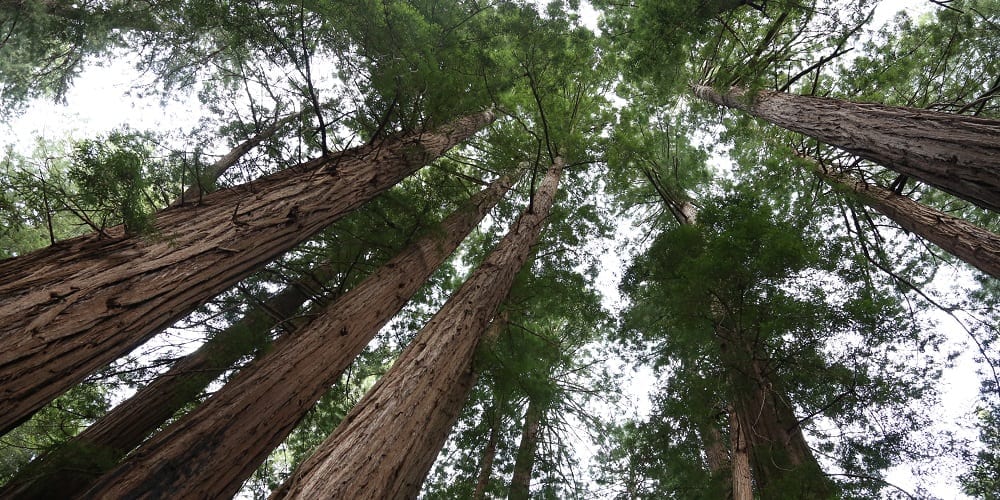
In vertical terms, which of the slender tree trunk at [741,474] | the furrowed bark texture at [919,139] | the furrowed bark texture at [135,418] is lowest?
the furrowed bark texture at [135,418]

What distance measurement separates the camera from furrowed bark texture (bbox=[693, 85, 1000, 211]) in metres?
2.69

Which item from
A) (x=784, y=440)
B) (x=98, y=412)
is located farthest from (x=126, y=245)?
(x=784, y=440)

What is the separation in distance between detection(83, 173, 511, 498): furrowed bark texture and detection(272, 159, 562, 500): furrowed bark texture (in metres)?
0.85

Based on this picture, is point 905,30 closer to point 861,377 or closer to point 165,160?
point 861,377

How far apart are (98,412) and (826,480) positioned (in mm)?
7153

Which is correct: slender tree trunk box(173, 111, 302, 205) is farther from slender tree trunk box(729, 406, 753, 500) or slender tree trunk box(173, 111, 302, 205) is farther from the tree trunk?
slender tree trunk box(729, 406, 753, 500)

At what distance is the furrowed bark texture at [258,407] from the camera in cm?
289

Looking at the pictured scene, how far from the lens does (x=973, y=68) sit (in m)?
6.07

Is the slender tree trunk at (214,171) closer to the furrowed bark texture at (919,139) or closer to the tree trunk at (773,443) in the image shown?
the tree trunk at (773,443)

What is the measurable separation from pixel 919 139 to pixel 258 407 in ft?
19.2

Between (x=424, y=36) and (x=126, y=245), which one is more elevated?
(x=424, y=36)

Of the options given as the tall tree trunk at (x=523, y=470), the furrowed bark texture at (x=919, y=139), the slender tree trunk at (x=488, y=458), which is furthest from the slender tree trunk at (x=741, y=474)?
the slender tree trunk at (x=488, y=458)

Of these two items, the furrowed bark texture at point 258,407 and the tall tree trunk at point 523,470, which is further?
the tall tree trunk at point 523,470

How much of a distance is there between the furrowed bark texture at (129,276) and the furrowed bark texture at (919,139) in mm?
4845
